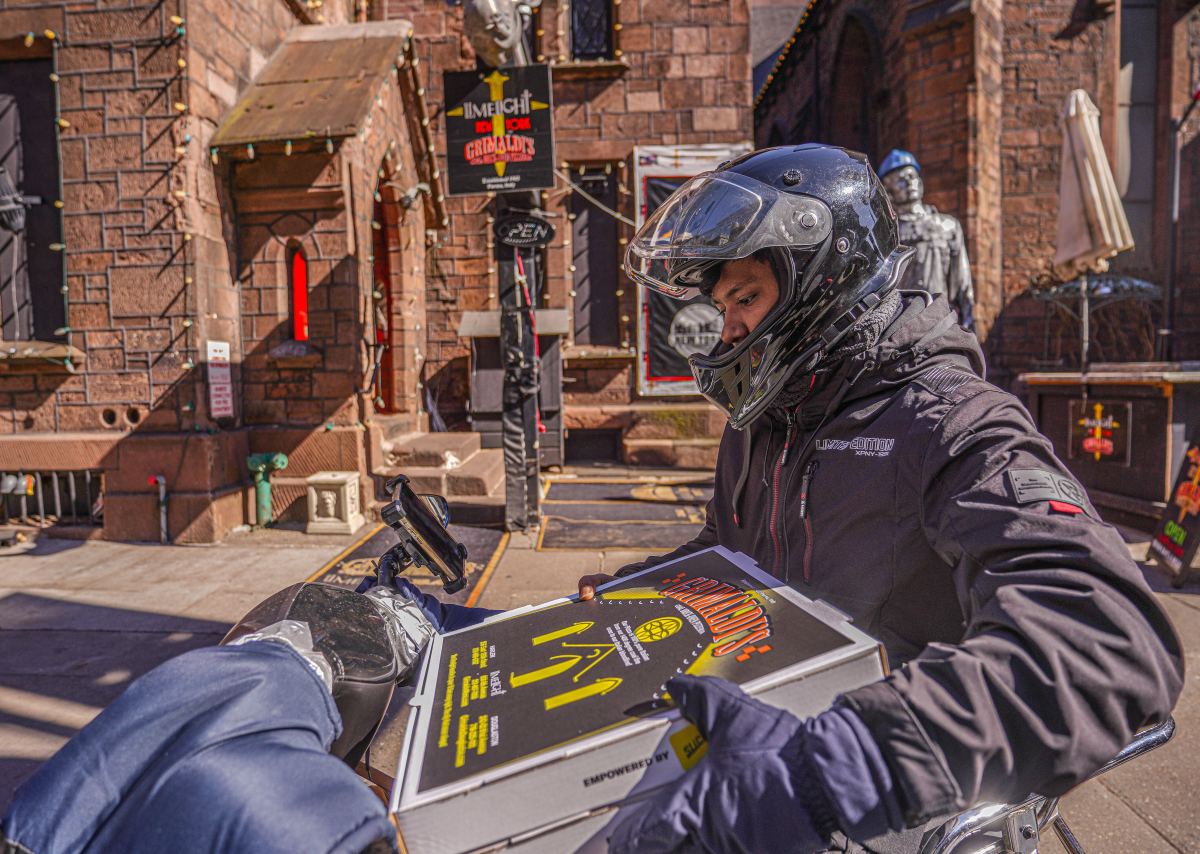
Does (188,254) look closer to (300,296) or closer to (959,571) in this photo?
(300,296)

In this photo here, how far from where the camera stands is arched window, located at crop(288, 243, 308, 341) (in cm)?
656

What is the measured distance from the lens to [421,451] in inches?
279

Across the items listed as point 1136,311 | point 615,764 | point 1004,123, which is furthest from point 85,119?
point 1136,311

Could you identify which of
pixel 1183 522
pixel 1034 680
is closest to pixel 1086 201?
pixel 1183 522

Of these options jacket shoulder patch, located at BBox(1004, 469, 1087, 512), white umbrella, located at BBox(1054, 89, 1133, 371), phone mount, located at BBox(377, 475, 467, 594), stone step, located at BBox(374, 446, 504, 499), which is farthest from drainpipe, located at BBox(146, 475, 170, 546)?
white umbrella, located at BBox(1054, 89, 1133, 371)

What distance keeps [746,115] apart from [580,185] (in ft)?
8.25

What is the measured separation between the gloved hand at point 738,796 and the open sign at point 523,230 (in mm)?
5670

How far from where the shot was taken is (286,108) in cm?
624

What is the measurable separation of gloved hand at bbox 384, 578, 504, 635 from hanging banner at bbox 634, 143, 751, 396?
8031mm

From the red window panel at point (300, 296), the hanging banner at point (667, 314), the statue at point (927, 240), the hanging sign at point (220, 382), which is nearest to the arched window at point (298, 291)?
the red window panel at point (300, 296)

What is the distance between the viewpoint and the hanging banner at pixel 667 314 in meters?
9.65

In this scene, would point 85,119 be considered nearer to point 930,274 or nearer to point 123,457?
point 123,457

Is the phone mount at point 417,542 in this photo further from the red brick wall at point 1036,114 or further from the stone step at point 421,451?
the red brick wall at point 1036,114

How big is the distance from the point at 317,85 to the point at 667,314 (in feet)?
17.0
